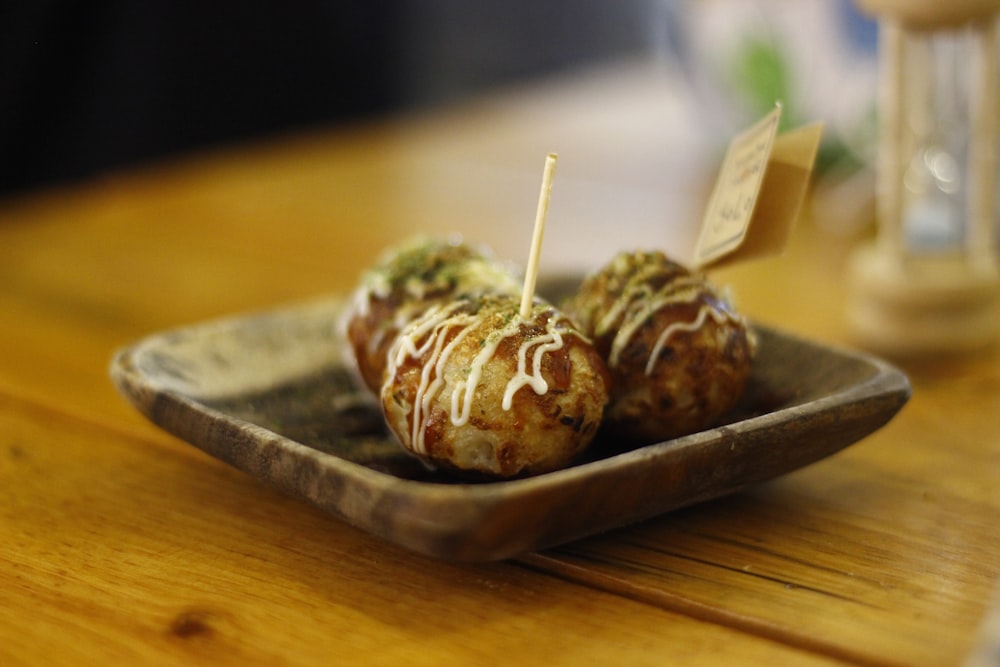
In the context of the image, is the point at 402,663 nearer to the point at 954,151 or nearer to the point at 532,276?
the point at 532,276

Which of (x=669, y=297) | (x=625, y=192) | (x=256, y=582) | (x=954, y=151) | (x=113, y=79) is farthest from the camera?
(x=113, y=79)

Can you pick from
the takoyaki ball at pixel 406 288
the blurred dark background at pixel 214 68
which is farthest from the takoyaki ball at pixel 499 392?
the blurred dark background at pixel 214 68

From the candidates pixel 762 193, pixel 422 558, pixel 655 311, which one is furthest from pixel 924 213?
pixel 422 558

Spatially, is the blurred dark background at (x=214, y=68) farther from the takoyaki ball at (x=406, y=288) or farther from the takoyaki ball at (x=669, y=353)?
the takoyaki ball at (x=669, y=353)

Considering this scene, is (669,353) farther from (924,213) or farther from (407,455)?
(924,213)

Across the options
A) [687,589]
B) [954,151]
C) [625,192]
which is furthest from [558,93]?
[687,589]

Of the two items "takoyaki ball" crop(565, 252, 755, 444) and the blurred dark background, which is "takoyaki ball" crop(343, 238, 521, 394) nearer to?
"takoyaki ball" crop(565, 252, 755, 444)
